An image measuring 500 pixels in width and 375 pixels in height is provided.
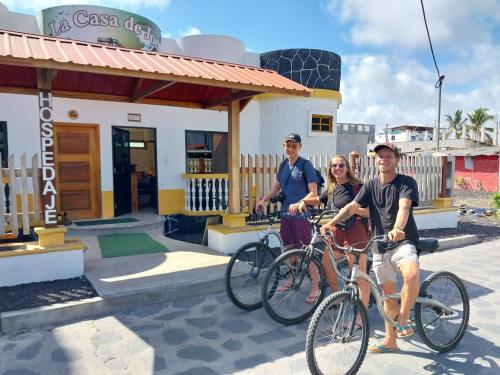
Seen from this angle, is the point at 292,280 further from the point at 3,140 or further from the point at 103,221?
the point at 3,140

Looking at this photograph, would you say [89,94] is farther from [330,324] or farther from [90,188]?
[330,324]

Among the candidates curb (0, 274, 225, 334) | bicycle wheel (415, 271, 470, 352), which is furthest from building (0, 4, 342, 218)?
bicycle wheel (415, 271, 470, 352)

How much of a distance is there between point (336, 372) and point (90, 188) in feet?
23.4

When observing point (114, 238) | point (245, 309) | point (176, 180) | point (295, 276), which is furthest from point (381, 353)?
point (176, 180)

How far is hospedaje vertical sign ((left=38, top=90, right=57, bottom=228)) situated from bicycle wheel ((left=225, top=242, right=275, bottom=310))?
2.42 metres

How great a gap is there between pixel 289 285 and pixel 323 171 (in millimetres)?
4327

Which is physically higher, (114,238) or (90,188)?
(90,188)

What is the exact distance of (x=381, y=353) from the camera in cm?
308

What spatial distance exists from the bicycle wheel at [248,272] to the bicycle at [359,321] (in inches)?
48.9

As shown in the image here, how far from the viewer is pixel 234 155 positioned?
5941 millimetres

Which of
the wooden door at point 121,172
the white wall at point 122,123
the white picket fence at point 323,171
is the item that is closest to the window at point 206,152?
the white wall at point 122,123

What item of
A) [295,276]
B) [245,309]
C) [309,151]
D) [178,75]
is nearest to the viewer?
[295,276]

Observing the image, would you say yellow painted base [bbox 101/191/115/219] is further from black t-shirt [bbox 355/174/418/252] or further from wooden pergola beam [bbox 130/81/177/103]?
black t-shirt [bbox 355/174/418/252]

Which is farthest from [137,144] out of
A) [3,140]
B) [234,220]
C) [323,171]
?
[234,220]
